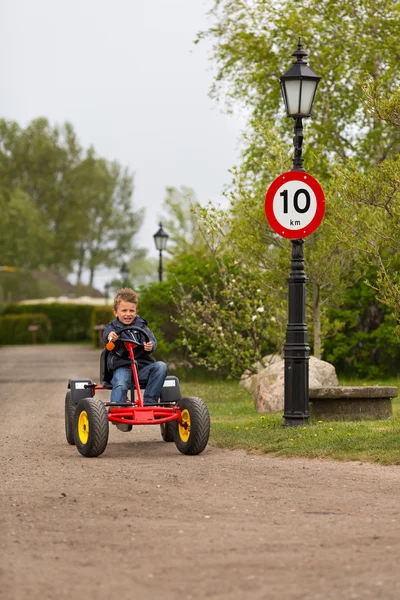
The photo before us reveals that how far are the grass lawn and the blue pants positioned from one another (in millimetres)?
858

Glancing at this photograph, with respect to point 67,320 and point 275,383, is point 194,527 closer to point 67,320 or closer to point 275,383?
point 275,383

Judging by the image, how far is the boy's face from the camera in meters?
10.9

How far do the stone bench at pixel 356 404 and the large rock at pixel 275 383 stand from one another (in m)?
1.84

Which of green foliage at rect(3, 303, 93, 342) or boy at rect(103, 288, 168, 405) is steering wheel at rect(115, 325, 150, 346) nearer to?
boy at rect(103, 288, 168, 405)

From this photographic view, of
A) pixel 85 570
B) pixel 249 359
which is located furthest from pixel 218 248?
pixel 85 570

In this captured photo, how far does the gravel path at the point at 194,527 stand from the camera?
5043mm

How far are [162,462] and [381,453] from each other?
1922mm

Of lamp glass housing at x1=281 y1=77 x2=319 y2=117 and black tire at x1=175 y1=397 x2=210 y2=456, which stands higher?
lamp glass housing at x1=281 y1=77 x2=319 y2=117

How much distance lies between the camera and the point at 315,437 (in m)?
10.8

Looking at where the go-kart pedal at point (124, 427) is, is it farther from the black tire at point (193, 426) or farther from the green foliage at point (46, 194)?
the green foliage at point (46, 194)

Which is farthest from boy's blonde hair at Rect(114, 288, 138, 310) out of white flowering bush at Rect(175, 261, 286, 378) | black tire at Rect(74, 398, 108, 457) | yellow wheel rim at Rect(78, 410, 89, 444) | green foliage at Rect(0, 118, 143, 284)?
green foliage at Rect(0, 118, 143, 284)

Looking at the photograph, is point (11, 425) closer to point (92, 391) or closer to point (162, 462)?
point (92, 391)

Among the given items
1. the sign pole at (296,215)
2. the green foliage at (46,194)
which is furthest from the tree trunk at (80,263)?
the sign pole at (296,215)

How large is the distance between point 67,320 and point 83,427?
51046mm
